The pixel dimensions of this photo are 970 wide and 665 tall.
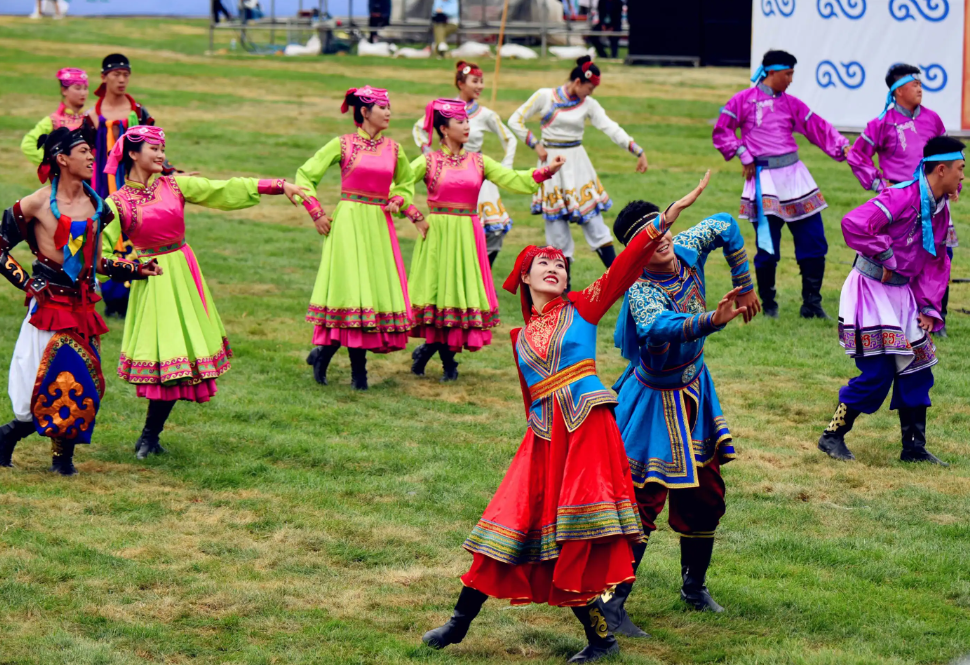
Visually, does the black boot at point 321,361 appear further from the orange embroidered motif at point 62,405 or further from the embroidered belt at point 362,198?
the orange embroidered motif at point 62,405

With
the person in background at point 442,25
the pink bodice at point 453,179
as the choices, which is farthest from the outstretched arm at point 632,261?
the person in background at point 442,25

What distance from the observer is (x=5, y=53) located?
1190 inches

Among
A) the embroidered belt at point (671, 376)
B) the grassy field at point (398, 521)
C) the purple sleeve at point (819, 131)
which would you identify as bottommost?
the grassy field at point (398, 521)

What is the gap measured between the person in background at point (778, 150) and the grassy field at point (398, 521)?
0.89 meters

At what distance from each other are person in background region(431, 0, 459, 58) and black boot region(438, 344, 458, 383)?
72.6ft

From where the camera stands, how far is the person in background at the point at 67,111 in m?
11.7

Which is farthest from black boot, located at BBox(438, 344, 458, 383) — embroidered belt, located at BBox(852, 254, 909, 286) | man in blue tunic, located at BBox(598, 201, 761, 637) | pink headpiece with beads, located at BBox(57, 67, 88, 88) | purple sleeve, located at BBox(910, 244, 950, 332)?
man in blue tunic, located at BBox(598, 201, 761, 637)

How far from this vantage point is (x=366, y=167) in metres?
9.78

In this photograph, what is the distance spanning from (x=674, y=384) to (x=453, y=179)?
4.83 m

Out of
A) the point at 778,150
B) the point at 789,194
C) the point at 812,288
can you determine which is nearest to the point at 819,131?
the point at 778,150

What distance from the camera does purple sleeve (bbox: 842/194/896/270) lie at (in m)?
7.94

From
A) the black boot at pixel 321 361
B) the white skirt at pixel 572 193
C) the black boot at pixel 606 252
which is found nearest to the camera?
the black boot at pixel 321 361

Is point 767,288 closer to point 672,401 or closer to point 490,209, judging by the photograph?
→ point 490,209

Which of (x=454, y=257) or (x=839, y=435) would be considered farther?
→ (x=454, y=257)
